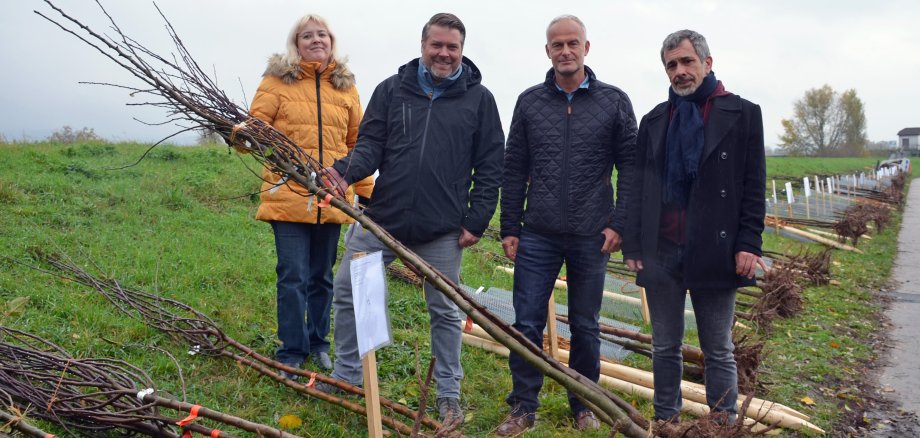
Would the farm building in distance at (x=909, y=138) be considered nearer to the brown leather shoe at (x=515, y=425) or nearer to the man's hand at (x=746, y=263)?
the man's hand at (x=746, y=263)

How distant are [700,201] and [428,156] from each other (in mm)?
1309

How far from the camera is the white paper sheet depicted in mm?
2691

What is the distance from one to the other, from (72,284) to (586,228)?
3.71 m

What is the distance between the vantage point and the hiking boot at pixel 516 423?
12.0ft

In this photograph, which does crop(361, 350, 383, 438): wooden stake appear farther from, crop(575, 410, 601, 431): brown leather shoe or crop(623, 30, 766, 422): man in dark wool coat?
crop(575, 410, 601, 431): brown leather shoe

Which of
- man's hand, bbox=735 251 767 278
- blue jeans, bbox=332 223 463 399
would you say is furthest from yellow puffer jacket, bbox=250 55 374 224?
man's hand, bbox=735 251 767 278

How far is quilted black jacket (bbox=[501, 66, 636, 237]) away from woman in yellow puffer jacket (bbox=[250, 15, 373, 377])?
42.4 inches

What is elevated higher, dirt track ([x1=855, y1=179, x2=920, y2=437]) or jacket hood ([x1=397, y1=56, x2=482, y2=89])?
jacket hood ([x1=397, y1=56, x2=482, y2=89])

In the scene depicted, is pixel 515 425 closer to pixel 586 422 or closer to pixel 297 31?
pixel 586 422

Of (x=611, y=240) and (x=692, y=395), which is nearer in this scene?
(x=611, y=240)

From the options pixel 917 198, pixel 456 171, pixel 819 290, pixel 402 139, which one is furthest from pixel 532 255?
pixel 917 198

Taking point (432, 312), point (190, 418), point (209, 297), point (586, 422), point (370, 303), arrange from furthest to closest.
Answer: point (209, 297) → point (586, 422) → point (432, 312) → point (190, 418) → point (370, 303)

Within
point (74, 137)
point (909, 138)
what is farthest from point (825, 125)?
point (74, 137)

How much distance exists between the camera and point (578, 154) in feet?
11.5
